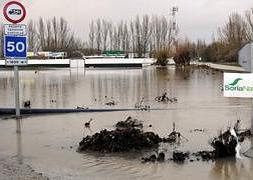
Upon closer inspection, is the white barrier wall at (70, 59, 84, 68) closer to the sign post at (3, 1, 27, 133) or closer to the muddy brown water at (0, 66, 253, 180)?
the muddy brown water at (0, 66, 253, 180)

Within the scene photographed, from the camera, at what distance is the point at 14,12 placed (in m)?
14.1

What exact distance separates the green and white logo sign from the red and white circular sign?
22.4ft

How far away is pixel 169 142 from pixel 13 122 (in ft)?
17.2

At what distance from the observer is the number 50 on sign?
47.4 ft

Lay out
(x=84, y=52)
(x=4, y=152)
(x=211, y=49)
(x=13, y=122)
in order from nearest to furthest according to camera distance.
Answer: (x=4, y=152)
(x=13, y=122)
(x=211, y=49)
(x=84, y=52)

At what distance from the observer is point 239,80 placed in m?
9.34

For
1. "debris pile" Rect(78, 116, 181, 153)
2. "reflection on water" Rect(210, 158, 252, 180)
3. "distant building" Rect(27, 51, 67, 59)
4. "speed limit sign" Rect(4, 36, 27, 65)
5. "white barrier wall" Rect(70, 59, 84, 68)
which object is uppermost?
"distant building" Rect(27, 51, 67, 59)

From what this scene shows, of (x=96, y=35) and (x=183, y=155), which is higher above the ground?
(x=96, y=35)


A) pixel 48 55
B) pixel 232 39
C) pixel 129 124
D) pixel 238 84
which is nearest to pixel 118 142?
pixel 238 84

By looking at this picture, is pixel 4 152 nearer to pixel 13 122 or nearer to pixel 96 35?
pixel 13 122

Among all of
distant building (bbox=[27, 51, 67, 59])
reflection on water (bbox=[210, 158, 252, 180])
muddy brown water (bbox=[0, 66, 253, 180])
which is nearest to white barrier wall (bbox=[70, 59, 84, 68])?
distant building (bbox=[27, 51, 67, 59])

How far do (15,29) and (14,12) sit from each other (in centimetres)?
49

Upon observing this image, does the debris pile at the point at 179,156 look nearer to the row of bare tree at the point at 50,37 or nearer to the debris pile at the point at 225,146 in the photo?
the debris pile at the point at 225,146

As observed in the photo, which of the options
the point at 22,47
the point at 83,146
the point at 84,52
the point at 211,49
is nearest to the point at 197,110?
the point at 22,47
